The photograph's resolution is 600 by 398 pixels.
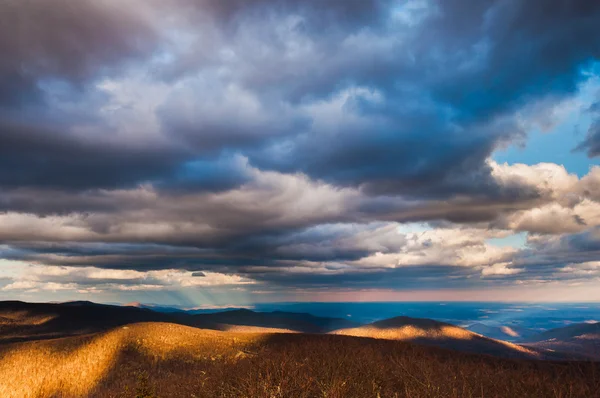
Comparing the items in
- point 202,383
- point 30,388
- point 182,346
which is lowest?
point 30,388

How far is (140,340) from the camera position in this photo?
186 m

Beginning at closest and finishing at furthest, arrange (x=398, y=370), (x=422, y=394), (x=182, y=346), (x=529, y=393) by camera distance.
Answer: (x=422, y=394) < (x=529, y=393) < (x=398, y=370) < (x=182, y=346)

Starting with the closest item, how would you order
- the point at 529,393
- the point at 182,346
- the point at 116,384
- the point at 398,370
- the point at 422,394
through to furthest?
1. the point at 422,394
2. the point at 529,393
3. the point at 398,370
4. the point at 116,384
5. the point at 182,346

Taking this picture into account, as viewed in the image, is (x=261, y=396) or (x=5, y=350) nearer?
(x=261, y=396)

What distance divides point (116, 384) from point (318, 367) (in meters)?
137

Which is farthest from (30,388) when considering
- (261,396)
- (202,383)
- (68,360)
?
(261,396)

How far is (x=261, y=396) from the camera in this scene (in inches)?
1107

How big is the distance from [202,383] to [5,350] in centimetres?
20422

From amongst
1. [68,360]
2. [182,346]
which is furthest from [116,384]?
[68,360]

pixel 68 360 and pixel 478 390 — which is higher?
pixel 478 390

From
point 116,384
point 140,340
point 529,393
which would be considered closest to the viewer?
point 529,393

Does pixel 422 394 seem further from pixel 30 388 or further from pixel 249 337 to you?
pixel 30 388

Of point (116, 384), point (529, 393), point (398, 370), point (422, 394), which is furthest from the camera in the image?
point (116, 384)

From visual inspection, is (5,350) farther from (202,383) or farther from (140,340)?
(202,383)
